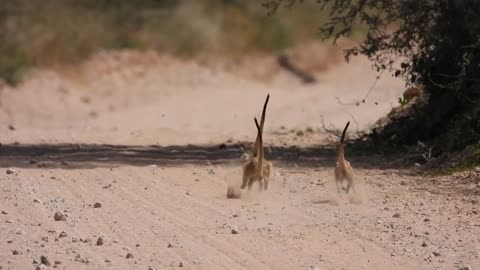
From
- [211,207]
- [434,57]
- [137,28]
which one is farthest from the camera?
[137,28]

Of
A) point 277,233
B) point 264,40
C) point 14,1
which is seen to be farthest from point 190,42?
point 277,233

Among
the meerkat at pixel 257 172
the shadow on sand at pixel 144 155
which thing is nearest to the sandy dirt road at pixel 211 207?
the shadow on sand at pixel 144 155

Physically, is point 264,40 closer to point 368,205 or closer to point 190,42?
point 190,42

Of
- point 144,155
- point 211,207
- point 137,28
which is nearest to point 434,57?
point 144,155

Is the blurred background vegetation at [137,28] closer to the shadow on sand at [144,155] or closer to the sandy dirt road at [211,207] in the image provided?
the sandy dirt road at [211,207]

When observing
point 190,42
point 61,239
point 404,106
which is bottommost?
point 61,239

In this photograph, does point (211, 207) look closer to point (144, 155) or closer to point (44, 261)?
point (44, 261)

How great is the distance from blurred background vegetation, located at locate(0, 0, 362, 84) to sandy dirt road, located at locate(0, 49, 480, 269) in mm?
10143

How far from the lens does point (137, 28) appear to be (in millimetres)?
36469

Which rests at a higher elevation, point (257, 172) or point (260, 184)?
point (257, 172)

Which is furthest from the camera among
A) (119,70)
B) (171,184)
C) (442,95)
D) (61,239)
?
(119,70)

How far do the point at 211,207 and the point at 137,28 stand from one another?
25.0m

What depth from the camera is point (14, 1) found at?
111 feet

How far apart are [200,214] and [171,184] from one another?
2203mm
